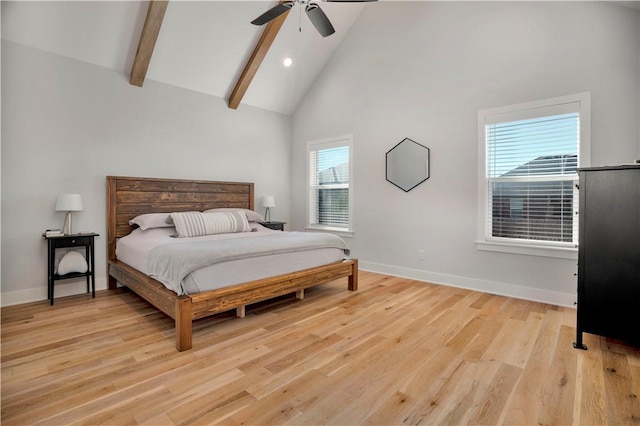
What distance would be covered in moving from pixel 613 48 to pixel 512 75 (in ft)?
2.71

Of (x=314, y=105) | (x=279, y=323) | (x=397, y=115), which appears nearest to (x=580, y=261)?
(x=279, y=323)

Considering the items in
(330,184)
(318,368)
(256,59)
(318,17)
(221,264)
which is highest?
(256,59)

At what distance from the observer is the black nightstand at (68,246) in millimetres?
3320

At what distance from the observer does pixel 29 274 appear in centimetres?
342

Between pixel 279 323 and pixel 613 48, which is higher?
pixel 613 48

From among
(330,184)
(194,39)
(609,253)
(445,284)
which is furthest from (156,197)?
(609,253)

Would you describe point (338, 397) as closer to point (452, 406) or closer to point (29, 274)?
point (452, 406)

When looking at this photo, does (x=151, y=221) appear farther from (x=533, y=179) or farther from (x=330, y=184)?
(x=533, y=179)

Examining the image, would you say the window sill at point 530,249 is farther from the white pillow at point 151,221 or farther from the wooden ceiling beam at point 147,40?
the wooden ceiling beam at point 147,40

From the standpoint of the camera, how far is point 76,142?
3695 mm

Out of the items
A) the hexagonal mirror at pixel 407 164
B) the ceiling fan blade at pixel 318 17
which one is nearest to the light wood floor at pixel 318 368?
the hexagonal mirror at pixel 407 164

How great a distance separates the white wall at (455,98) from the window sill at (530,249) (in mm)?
58

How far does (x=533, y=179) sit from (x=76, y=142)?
5128 mm

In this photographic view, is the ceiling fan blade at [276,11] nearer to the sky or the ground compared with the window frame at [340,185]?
nearer to the sky
